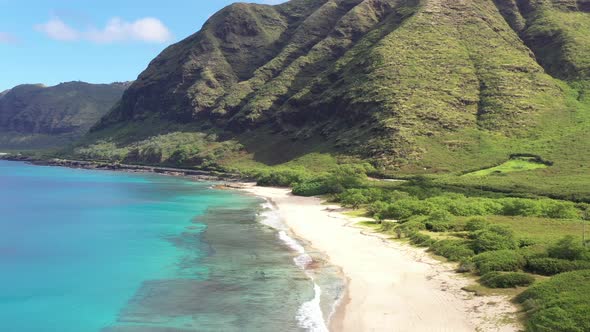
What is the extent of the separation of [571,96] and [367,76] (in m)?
67.0

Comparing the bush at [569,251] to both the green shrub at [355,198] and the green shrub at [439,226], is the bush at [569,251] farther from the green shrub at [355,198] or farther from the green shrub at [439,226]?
the green shrub at [355,198]

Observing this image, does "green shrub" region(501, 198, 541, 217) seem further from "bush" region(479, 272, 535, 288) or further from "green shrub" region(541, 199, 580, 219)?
"bush" region(479, 272, 535, 288)

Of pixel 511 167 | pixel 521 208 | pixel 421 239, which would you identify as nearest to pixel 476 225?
pixel 421 239

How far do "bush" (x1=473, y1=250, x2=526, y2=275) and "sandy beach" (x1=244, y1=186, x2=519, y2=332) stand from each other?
190 centimetres

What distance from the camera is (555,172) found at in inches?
4550

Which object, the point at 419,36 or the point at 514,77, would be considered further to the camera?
the point at 419,36

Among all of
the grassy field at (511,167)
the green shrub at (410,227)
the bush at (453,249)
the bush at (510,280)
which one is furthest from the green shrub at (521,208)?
the grassy field at (511,167)

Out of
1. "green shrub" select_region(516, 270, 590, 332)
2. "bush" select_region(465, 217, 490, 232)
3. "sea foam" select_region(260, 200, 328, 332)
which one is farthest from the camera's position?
"bush" select_region(465, 217, 490, 232)

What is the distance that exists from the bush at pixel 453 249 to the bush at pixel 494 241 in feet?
2.95

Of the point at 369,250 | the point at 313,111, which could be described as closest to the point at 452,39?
the point at 313,111

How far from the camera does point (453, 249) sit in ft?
146

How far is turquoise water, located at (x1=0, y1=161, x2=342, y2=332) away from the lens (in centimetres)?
3083

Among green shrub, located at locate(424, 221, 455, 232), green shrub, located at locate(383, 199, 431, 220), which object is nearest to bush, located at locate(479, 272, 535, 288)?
green shrub, located at locate(424, 221, 455, 232)

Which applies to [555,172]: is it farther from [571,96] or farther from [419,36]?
[419,36]
